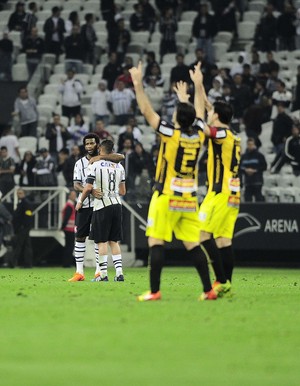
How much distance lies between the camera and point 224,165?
15.8 metres

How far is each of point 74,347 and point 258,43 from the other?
27.4 meters

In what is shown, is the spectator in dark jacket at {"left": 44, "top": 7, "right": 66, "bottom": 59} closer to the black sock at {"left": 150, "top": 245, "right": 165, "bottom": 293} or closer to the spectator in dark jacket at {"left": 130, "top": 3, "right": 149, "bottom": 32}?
the spectator in dark jacket at {"left": 130, "top": 3, "right": 149, "bottom": 32}

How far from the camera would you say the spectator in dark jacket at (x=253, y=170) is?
29953 millimetres

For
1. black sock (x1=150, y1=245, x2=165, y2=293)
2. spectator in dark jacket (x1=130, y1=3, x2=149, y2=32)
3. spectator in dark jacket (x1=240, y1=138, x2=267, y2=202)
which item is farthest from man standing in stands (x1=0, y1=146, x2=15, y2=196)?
black sock (x1=150, y1=245, x2=165, y2=293)

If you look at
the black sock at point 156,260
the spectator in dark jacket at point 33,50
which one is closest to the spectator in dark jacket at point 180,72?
the spectator in dark jacket at point 33,50

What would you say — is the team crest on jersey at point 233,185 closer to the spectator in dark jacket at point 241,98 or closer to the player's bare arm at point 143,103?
the player's bare arm at point 143,103

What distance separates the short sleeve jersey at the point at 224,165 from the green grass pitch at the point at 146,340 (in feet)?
4.61

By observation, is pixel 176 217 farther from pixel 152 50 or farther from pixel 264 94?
pixel 152 50

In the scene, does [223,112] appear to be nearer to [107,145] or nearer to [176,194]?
[176,194]

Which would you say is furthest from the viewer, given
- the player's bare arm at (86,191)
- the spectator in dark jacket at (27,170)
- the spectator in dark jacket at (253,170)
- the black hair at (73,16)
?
the black hair at (73,16)

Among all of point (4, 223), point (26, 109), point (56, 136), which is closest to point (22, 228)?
point (4, 223)

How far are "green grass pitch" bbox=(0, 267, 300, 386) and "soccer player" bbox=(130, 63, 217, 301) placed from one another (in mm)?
580

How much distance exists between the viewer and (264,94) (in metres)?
33.7

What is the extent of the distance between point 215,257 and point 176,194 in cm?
144
